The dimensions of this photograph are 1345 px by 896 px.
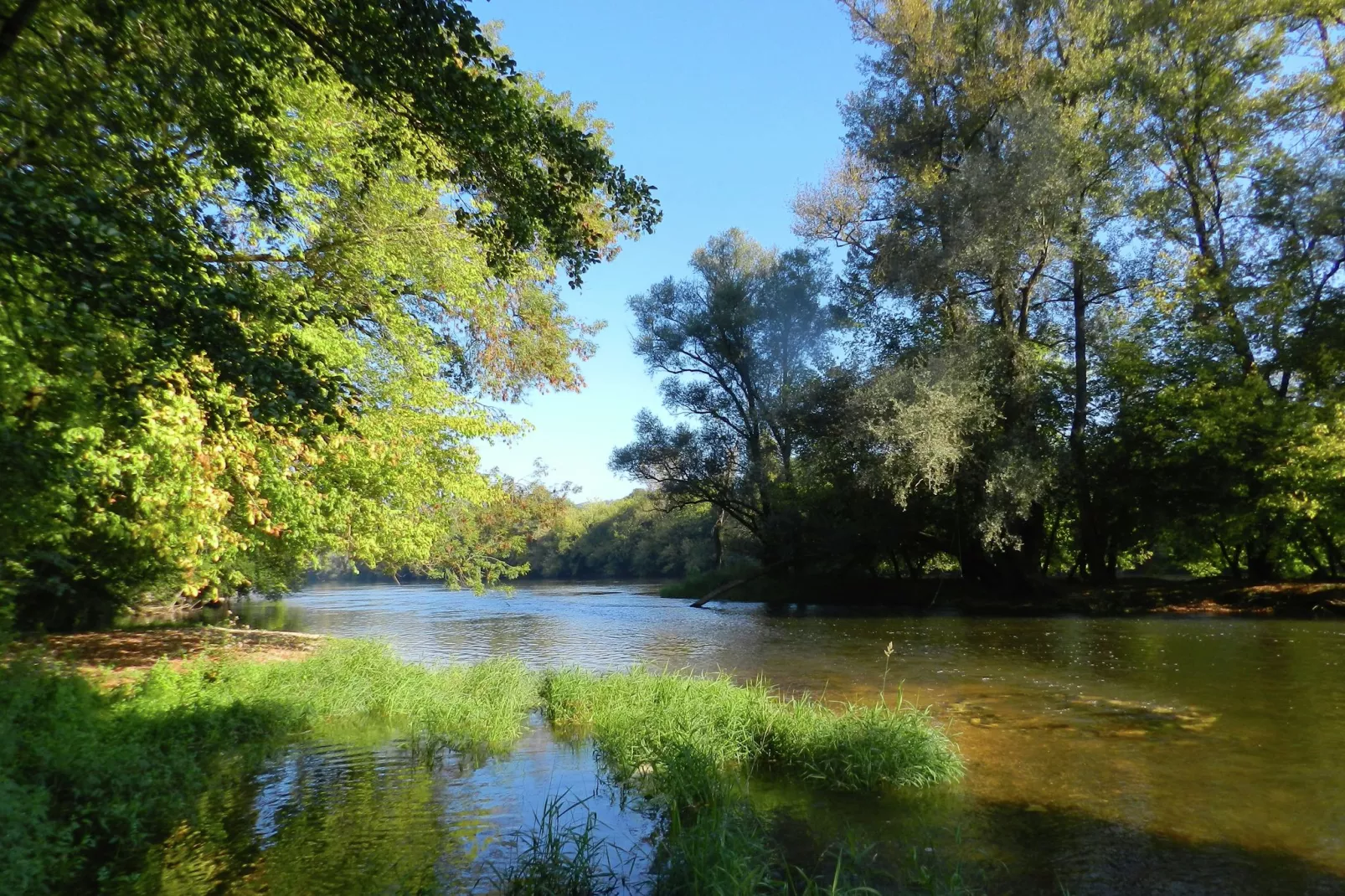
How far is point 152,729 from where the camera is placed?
7.51 m

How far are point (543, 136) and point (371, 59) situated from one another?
1.44 meters

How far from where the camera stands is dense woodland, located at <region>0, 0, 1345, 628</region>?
19.3 ft

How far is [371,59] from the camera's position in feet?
19.6

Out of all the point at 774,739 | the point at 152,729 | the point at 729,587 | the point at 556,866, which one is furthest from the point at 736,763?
the point at 729,587

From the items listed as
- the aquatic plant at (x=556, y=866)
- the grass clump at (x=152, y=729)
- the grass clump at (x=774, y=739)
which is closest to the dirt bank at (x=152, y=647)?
the grass clump at (x=152, y=729)

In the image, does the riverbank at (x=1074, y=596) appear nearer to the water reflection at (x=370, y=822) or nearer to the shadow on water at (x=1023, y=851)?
the shadow on water at (x=1023, y=851)

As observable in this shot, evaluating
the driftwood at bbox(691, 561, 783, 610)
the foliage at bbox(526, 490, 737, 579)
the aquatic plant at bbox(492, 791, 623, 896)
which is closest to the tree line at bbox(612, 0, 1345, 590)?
the driftwood at bbox(691, 561, 783, 610)

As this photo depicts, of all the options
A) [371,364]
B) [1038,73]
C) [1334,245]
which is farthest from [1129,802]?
[1038,73]

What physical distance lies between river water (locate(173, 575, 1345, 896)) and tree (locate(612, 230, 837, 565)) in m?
22.7

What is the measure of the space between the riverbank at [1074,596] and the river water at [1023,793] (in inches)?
317

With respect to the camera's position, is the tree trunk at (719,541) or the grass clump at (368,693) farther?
the tree trunk at (719,541)

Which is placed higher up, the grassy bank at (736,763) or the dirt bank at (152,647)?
the dirt bank at (152,647)

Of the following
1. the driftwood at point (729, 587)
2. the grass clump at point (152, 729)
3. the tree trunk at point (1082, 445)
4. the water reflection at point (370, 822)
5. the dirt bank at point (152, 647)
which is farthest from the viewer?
the driftwood at point (729, 587)

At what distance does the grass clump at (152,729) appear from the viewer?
5.00 metres
